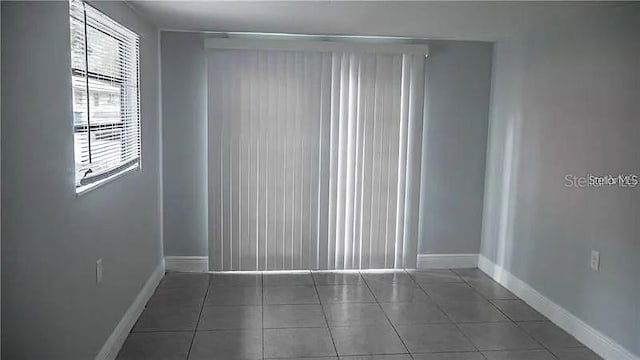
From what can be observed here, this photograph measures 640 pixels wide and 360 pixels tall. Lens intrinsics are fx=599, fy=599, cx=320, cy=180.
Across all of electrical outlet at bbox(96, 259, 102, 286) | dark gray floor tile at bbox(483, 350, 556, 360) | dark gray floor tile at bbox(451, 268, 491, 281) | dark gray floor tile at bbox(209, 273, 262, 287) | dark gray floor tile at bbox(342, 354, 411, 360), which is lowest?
dark gray floor tile at bbox(342, 354, 411, 360)

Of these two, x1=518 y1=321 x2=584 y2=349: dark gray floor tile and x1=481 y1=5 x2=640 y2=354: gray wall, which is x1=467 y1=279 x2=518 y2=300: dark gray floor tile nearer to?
x1=481 y1=5 x2=640 y2=354: gray wall

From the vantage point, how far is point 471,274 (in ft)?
16.1

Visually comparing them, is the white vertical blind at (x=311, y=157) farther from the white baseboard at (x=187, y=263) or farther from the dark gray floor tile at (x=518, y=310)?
the dark gray floor tile at (x=518, y=310)

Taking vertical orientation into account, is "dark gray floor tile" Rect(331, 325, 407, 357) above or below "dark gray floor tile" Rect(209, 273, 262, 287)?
below

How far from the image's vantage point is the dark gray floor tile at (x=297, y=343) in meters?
3.31

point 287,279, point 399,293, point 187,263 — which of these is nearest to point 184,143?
point 187,263

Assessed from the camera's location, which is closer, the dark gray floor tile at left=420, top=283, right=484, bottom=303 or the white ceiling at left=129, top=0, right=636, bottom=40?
the white ceiling at left=129, top=0, right=636, bottom=40

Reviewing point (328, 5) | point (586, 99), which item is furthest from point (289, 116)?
point (586, 99)

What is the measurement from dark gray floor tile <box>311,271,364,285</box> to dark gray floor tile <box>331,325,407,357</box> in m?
0.92

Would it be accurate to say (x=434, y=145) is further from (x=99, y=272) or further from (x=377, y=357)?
(x=99, y=272)

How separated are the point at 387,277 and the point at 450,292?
548 mm

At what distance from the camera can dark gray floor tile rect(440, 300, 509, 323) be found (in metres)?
3.89

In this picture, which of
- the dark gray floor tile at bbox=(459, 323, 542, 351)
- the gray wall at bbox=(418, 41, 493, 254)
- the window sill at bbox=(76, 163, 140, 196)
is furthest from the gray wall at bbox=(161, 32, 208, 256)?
the dark gray floor tile at bbox=(459, 323, 542, 351)

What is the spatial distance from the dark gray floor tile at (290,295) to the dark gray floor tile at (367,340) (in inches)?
22.3
